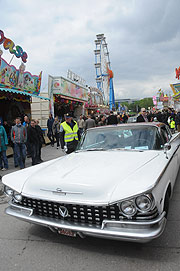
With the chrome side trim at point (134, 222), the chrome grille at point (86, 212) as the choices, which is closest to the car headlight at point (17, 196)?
the chrome grille at point (86, 212)

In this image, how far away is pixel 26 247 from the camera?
2816mm

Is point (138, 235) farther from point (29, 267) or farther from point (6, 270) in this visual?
point (6, 270)

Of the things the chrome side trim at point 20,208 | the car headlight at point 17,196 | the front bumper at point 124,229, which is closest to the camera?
the front bumper at point 124,229

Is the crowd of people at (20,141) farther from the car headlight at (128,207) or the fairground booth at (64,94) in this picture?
the fairground booth at (64,94)

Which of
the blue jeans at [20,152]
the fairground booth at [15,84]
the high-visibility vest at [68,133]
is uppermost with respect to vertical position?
the fairground booth at [15,84]

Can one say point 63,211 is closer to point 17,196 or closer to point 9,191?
point 17,196

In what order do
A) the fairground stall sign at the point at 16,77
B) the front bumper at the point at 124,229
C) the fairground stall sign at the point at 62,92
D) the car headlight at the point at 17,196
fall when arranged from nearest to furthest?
the front bumper at the point at 124,229
the car headlight at the point at 17,196
the fairground stall sign at the point at 16,77
the fairground stall sign at the point at 62,92

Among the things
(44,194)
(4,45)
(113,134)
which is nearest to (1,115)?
(4,45)

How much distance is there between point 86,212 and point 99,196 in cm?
23

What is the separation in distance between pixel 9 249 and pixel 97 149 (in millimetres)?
1987

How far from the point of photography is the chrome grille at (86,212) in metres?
2.30

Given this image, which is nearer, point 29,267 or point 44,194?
point 29,267

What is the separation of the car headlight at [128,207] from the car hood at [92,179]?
0.32ft

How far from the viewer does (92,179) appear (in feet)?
8.45
